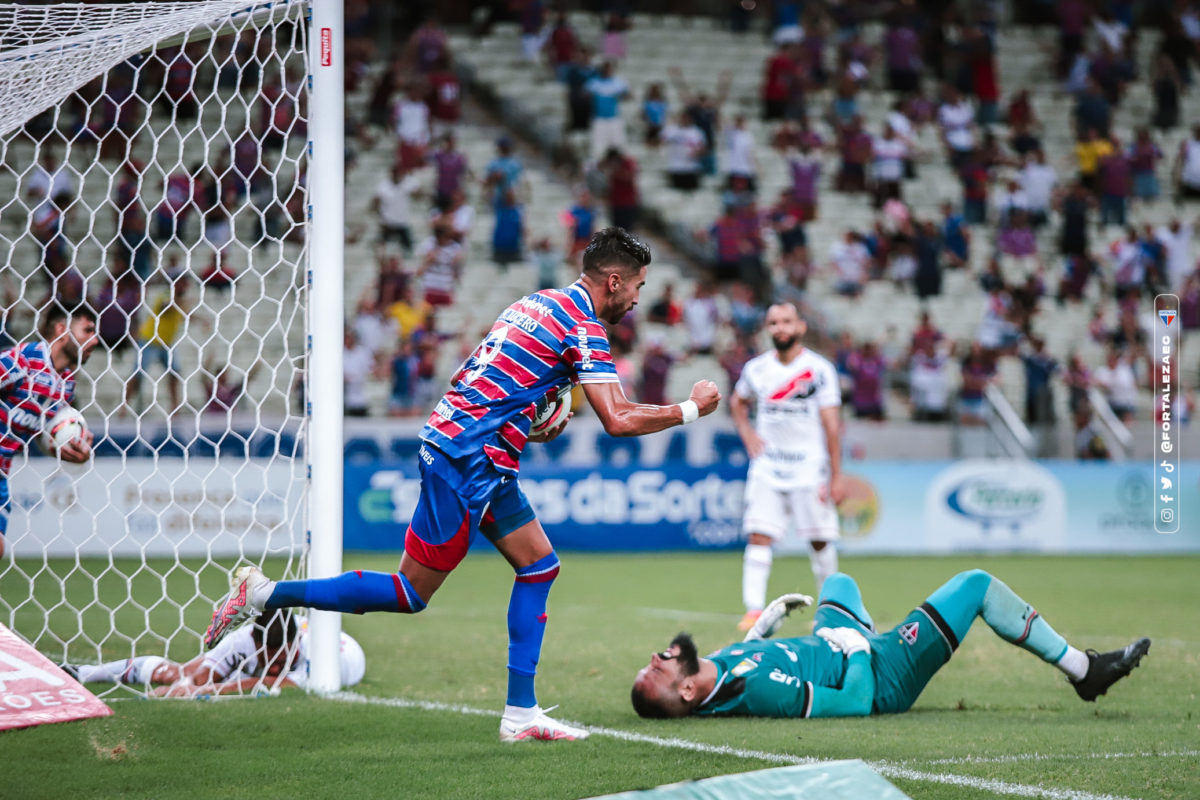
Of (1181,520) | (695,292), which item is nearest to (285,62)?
(695,292)

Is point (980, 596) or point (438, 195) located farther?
point (438, 195)

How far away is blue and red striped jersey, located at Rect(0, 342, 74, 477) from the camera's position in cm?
737

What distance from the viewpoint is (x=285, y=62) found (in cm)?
749

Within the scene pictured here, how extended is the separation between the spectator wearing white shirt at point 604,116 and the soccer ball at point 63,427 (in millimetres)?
16105

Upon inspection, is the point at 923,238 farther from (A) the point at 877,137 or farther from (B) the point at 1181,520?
(B) the point at 1181,520

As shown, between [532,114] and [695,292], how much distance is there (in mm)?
5842

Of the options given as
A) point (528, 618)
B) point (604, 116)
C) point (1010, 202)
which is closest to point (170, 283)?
Result: point (528, 618)

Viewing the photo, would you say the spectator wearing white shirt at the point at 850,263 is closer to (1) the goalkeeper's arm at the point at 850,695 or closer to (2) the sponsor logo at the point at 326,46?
(2) the sponsor logo at the point at 326,46

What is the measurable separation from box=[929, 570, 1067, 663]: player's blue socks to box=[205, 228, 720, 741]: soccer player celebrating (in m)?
1.63

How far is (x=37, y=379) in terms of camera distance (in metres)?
7.41

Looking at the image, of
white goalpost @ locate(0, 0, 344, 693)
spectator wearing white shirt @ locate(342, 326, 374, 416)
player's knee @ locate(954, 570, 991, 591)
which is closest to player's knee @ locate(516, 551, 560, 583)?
white goalpost @ locate(0, 0, 344, 693)

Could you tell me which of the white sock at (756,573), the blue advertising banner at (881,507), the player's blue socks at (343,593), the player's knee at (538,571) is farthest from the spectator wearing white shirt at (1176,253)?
the player's blue socks at (343,593)

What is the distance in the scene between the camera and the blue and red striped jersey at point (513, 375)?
5.50 m

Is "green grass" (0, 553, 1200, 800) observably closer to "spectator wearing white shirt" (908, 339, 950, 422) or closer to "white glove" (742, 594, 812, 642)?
"white glove" (742, 594, 812, 642)
